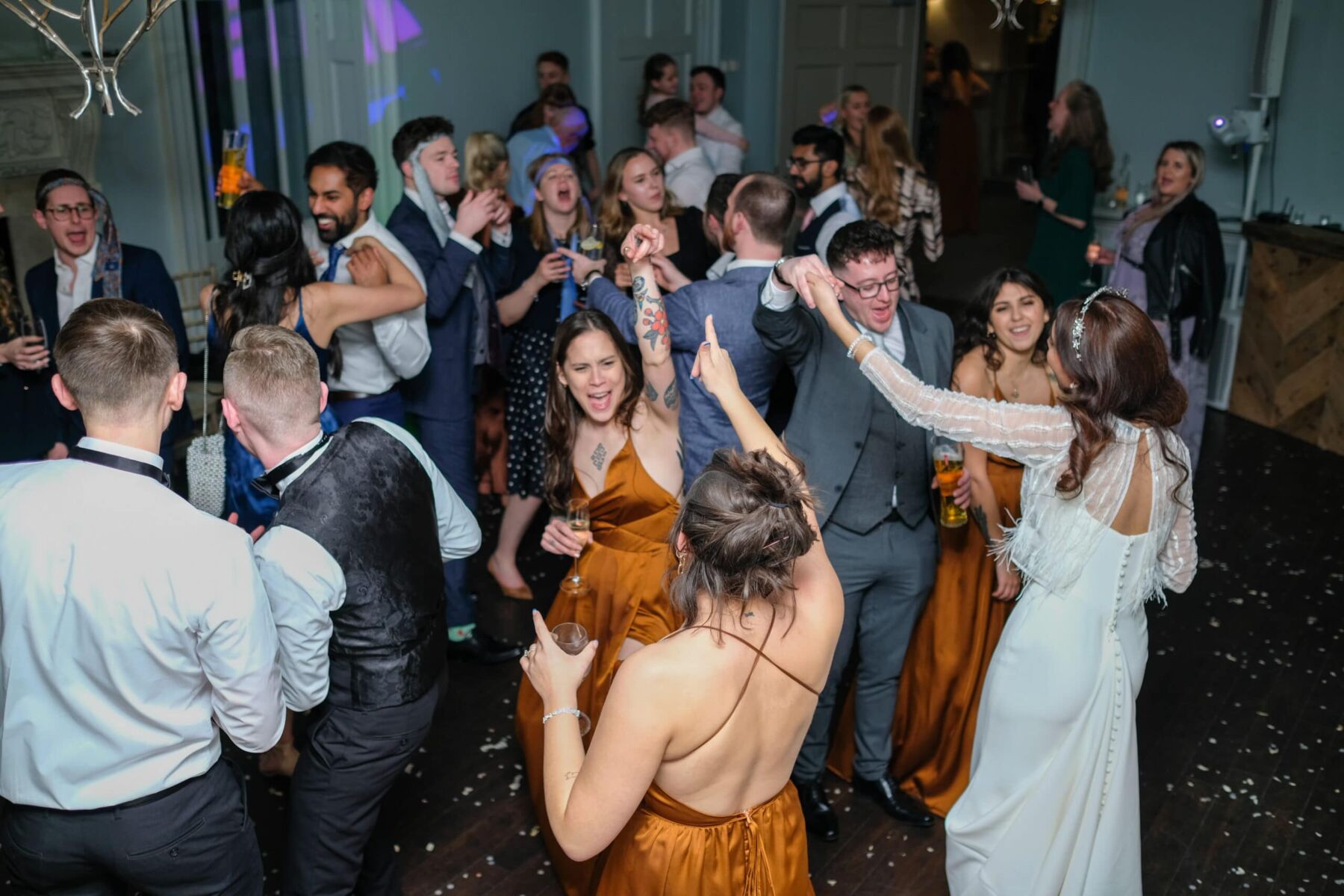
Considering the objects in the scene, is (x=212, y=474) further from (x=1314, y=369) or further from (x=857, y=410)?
(x=1314, y=369)

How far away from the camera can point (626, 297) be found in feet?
12.4

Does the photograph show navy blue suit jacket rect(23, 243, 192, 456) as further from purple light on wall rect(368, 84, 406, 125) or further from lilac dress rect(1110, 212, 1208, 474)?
lilac dress rect(1110, 212, 1208, 474)

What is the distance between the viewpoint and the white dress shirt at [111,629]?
2051 millimetres

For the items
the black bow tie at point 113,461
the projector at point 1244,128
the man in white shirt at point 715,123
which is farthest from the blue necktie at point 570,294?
the projector at point 1244,128

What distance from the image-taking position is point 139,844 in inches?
85.1

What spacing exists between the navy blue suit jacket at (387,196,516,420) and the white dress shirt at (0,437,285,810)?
196 centimetres

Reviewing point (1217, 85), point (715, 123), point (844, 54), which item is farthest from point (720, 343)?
point (844, 54)

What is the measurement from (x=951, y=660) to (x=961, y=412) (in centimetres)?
101

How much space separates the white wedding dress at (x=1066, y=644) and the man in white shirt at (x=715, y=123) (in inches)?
183

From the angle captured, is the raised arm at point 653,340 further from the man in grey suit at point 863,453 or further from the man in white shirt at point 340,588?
the man in white shirt at point 340,588

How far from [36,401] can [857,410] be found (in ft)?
9.00

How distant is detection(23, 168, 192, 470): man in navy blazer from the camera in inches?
151

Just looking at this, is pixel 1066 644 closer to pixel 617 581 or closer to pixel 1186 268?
pixel 617 581

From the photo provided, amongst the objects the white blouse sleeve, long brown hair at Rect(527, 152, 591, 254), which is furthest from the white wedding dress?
long brown hair at Rect(527, 152, 591, 254)
